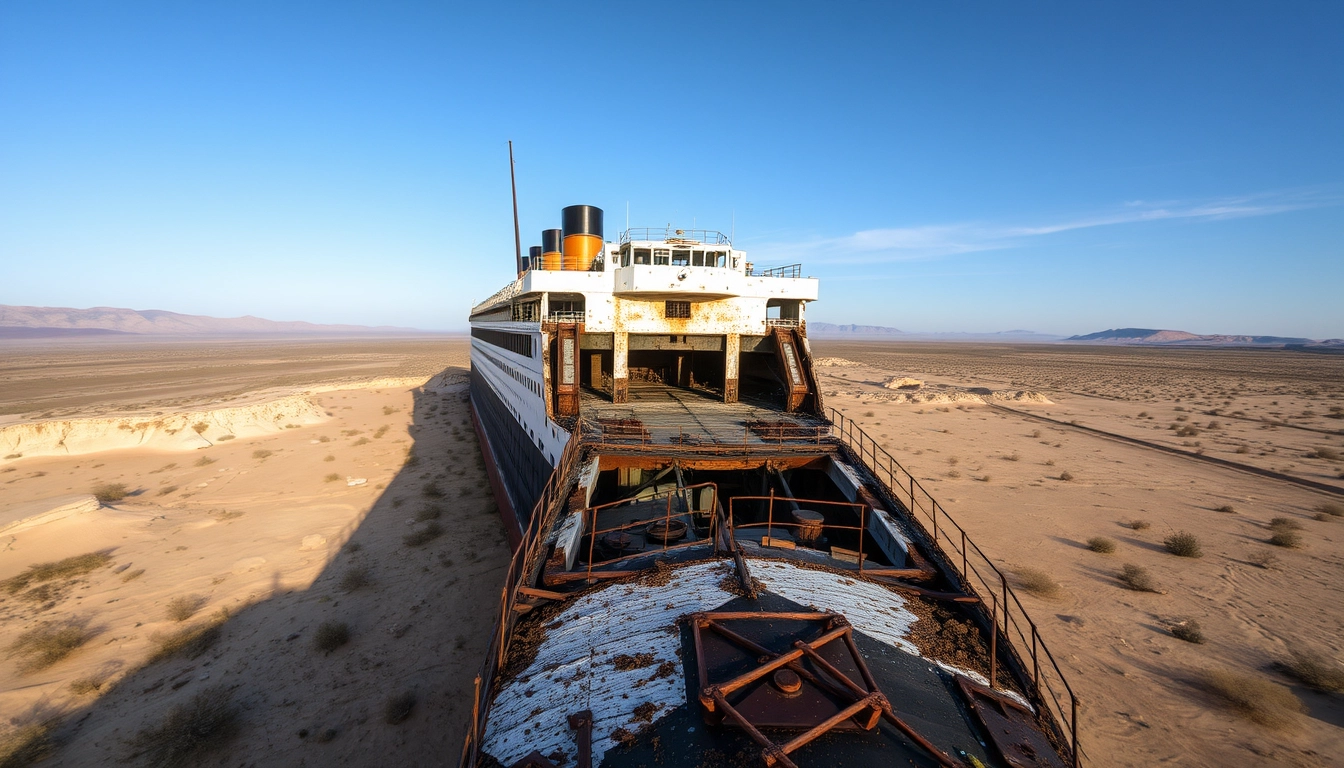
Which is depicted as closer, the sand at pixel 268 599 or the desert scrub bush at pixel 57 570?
the sand at pixel 268 599

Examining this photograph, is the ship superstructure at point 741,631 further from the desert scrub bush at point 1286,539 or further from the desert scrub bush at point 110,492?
the desert scrub bush at point 110,492

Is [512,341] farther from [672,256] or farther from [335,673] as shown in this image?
[335,673]

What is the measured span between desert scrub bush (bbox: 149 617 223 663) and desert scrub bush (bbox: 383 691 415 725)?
18.1 feet

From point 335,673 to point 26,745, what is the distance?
15.8 feet

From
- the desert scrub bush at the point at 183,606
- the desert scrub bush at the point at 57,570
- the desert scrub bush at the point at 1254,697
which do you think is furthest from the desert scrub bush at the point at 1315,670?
the desert scrub bush at the point at 57,570

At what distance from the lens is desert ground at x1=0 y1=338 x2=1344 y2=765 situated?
9461 mm

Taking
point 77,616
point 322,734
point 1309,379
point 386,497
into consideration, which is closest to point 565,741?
point 322,734

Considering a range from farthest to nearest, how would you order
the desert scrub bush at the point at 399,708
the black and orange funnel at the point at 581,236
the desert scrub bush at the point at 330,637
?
1. the black and orange funnel at the point at 581,236
2. the desert scrub bush at the point at 330,637
3. the desert scrub bush at the point at 399,708

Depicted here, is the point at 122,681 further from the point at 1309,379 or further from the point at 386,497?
the point at 1309,379

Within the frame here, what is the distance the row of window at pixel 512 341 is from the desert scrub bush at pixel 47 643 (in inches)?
521

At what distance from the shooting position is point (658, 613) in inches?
237

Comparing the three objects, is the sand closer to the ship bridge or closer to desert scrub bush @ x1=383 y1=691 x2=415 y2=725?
desert scrub bush @ x1=383 y1=691 x2=415 y2=725

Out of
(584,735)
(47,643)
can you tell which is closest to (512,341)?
(47,643)

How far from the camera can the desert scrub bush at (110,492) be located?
21.5 meters
